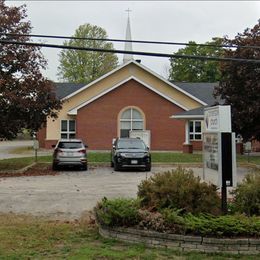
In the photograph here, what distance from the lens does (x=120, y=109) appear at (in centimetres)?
4288

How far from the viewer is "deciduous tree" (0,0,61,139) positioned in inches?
874

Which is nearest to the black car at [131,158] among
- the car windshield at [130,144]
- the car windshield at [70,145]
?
the car windshield at [130,144]

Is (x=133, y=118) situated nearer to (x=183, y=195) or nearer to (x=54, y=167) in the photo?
(x=54, y=167)

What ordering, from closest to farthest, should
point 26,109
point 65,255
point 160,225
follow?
point 65,255 → point 160,225 → point 26,109

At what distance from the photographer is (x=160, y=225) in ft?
26.0

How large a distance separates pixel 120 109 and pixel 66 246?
1387 inches

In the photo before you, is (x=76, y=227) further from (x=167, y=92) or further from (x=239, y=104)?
(x=167, y=92)

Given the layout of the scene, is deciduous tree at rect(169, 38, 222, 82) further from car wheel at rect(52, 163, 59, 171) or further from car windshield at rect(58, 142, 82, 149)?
car wheel at rect(52, 163, 59, 171)

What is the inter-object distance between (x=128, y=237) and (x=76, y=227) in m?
1.67

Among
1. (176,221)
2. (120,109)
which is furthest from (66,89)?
(176,221)

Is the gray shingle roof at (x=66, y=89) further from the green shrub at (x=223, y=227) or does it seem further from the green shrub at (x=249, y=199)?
the green shrub at (x=223, y=227)

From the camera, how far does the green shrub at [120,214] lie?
26.9ft

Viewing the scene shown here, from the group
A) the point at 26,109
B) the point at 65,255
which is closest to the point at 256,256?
the point at 65,255

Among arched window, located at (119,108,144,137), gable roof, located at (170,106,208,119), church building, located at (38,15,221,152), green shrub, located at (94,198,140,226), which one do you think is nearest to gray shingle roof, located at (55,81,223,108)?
church building, located at (38,15,221,152)
